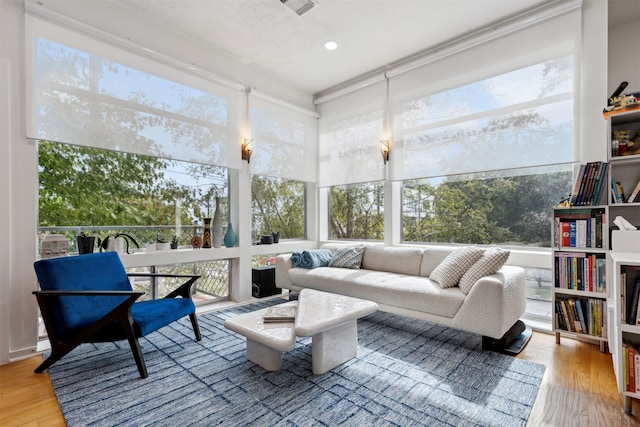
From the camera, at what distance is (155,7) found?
2.95 meters

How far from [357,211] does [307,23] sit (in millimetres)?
2556

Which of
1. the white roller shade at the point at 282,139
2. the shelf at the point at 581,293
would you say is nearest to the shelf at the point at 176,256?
the white roller shade at the point at 282,139

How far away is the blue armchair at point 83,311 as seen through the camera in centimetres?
208

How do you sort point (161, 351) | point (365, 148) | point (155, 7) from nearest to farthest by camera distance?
point (161, 351)
point (155, 7)
point (365, 148)

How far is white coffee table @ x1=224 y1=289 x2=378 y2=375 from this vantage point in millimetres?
1963

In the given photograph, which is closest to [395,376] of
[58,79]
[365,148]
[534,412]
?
[534,412]

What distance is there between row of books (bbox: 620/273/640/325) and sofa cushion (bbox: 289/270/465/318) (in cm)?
97

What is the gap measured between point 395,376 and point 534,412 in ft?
2.54

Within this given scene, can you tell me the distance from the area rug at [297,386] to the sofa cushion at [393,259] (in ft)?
2.96

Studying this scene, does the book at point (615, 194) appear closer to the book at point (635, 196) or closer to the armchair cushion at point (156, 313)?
the book at point (635, 196)

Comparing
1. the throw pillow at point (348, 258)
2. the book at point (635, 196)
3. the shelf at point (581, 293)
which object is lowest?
the shelf at point (581, 293)

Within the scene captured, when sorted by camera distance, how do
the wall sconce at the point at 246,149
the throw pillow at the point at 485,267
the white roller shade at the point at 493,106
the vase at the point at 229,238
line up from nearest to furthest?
the throw pillow at the point at 485,267 → the white roller shade at the point at 493,106 → the vase at the point at 229,238 → the wall sconce at the point at 246,149

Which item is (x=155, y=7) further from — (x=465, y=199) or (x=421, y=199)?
(x=465, y=199)

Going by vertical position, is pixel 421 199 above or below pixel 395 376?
above
